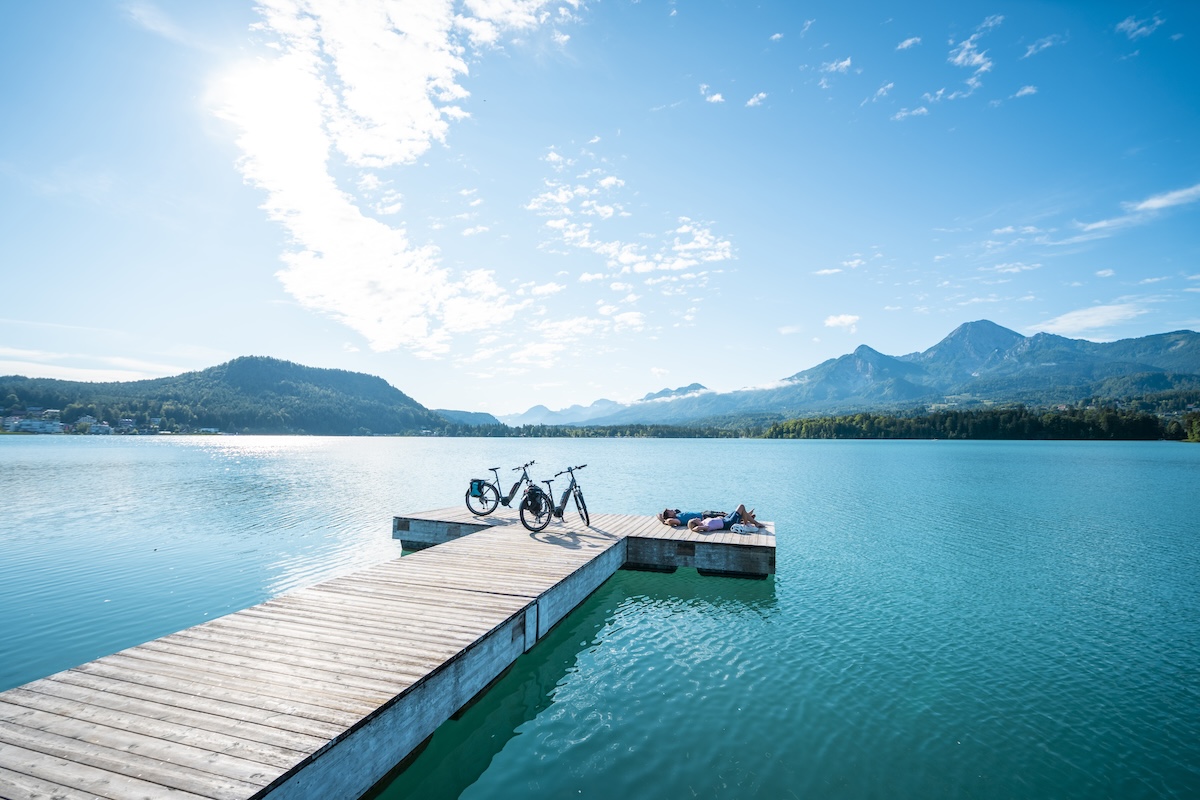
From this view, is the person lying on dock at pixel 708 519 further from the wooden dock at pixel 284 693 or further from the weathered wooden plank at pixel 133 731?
the weathered wooden plank at pixel 133 731

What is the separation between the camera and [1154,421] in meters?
134

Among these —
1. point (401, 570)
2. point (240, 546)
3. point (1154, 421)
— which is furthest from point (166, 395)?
point (1154, 421)

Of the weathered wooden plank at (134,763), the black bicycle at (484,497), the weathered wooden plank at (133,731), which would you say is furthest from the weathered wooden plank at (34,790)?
the black bicycle at (484,497)

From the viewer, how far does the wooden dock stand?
16.3ft

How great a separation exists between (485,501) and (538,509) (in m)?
3.47

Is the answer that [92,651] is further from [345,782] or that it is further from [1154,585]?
[1154,585]

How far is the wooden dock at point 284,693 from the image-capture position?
4.97 meters

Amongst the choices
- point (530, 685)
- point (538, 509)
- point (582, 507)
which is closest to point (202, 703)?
point (530, 685)

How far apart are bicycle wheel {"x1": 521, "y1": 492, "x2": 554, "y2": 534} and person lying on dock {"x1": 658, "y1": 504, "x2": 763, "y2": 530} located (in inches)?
175

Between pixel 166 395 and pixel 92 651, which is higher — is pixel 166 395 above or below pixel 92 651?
above

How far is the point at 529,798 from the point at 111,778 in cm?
435

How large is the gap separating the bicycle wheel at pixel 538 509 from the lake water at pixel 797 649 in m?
3.06

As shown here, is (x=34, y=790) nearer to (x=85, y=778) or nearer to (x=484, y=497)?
(x=85, y=778)

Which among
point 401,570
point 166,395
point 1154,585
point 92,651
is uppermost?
point 166,395
